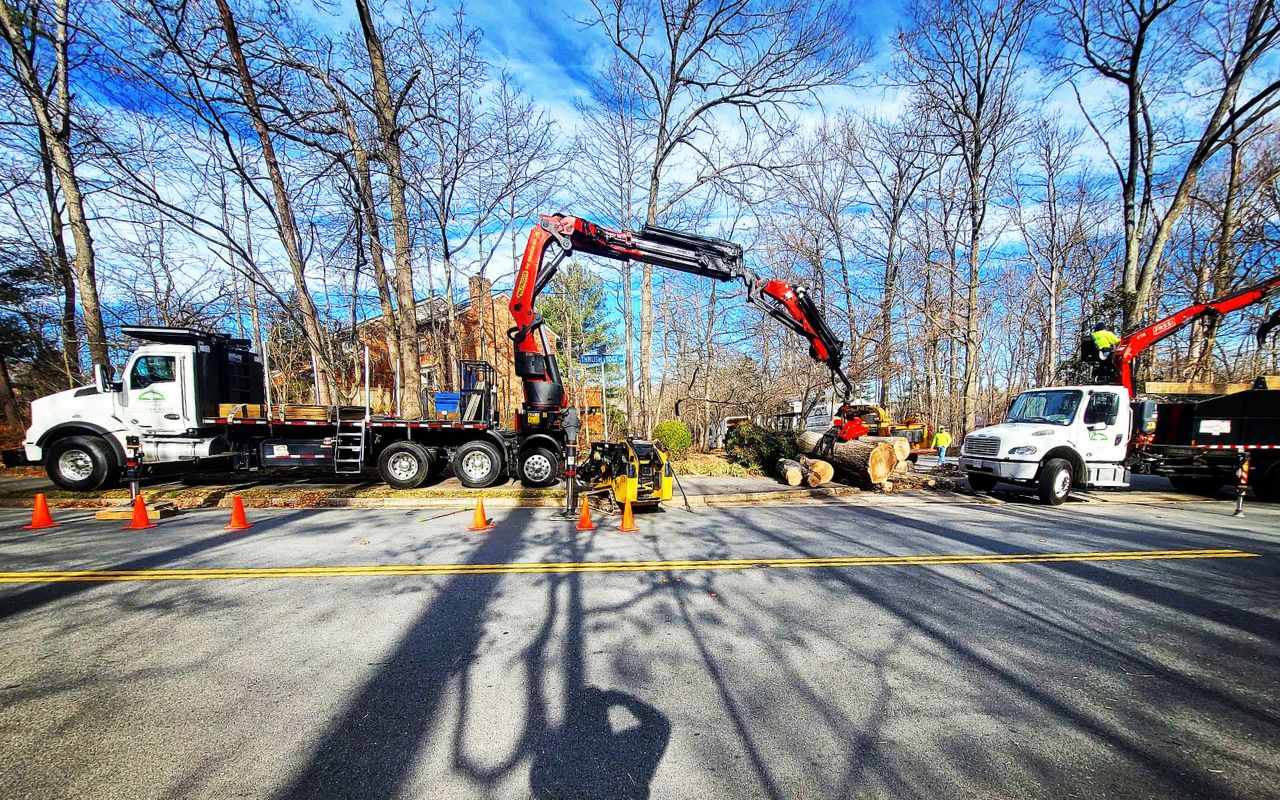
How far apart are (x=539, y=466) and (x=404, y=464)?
2.84 meters

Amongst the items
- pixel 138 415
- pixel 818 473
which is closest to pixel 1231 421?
pixel 818 473

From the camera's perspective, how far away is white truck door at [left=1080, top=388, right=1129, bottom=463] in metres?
9.61

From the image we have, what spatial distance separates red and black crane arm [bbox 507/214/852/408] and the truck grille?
3469 millimetres

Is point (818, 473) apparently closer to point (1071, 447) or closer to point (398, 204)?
point (1071, 447)

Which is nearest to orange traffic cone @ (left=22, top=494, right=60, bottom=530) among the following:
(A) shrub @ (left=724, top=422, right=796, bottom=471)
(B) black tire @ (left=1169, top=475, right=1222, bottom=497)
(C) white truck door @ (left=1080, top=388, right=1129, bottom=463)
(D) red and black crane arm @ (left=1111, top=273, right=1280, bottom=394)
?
(A) shrub @ (left=724, top=422, right=796, bottom=471)

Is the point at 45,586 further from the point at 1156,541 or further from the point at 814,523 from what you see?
the point at 1156,541

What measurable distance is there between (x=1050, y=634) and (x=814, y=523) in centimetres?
395

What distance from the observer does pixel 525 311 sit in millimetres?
9461

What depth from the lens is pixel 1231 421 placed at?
31.9 feet

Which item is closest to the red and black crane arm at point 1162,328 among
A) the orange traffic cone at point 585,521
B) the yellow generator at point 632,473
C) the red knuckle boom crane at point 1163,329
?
the red knuckle boom crane at point 1163,329

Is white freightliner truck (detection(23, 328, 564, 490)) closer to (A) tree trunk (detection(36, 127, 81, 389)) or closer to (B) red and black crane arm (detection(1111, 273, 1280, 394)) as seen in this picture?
(A) tree trunk (detection(36, 127, 81, 389))

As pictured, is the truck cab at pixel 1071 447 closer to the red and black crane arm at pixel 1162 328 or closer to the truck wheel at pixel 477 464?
the red and black crane arm at pixel 1162 328

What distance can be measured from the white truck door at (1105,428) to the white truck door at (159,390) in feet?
59.4

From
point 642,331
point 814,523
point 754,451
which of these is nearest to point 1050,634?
point 814,523
